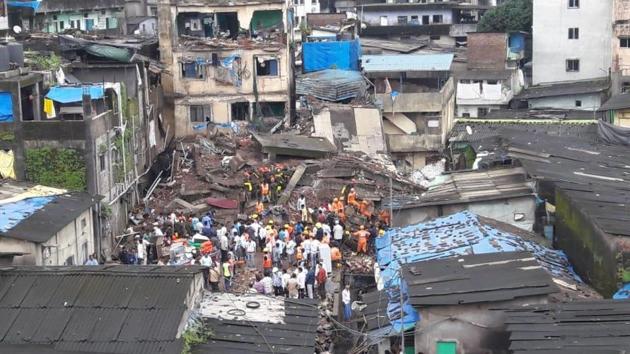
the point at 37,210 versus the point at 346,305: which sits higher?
the point at 37,210

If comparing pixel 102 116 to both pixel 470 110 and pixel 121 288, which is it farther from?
pixel 470 110

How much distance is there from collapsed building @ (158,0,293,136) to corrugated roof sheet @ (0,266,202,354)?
84.5ft

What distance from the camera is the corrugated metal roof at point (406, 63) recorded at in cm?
4938

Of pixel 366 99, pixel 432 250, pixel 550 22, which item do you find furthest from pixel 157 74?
pixel 550 22

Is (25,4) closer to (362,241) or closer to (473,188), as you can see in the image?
(362,241)

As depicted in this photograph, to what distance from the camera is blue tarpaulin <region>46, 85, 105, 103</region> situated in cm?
3109

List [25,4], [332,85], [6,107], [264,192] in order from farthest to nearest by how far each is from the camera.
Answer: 1. [25,4]
2. [332,85]
3. [264,192]
4. [6,107]

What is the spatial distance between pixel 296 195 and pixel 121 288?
17.3 meters

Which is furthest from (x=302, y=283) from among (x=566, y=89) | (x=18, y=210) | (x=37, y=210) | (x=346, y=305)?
(x=566, y=89)

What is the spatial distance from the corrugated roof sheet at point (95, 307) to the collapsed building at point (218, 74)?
25.7 m

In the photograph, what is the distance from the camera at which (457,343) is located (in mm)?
18438

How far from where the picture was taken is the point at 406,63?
50.4m

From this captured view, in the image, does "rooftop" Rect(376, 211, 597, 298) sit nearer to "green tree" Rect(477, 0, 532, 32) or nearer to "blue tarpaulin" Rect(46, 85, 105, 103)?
"blue tarpaulin" Rect(46, 85, 105, 103)

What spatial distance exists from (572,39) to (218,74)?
2302 centimetres
